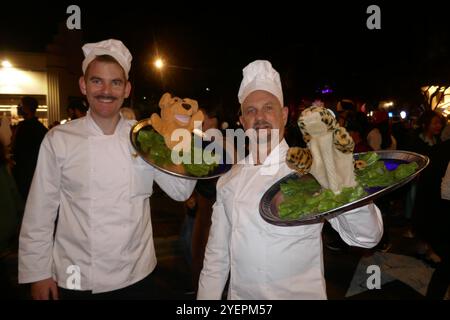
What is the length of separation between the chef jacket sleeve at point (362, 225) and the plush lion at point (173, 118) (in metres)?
1.21

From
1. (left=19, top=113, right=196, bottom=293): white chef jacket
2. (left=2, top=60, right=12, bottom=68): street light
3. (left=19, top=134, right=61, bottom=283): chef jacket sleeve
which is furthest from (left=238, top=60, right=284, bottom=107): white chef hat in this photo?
(left=2, top=60, right=12, bottom=68): street light

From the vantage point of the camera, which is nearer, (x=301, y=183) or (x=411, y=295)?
(x=301, y=183)

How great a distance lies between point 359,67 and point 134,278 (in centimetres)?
1408

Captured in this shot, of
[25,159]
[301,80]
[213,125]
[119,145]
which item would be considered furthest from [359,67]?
[119,145]

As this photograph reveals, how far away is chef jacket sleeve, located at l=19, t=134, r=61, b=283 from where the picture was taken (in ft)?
6.75

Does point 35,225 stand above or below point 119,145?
below

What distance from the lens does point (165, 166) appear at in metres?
2.19

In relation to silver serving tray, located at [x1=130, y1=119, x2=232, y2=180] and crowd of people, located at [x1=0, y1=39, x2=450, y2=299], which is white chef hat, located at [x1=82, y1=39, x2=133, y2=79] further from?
silver serving tray, located at [x1=130, y1=119, x2=232, y2=180]

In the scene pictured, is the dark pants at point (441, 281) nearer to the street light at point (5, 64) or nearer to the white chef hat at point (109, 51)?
Answer: the white chef hat at point (109, 51)

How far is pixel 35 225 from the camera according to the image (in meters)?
2.08

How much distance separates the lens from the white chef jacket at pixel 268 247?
5.86 feet

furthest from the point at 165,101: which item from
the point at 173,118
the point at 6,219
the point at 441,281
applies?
the point at 441,281

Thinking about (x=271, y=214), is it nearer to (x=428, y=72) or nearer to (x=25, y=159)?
(x=25, y=159)

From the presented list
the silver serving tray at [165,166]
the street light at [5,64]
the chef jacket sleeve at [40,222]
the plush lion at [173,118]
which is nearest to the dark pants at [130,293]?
the chef jacket sleeve at [40,222]
